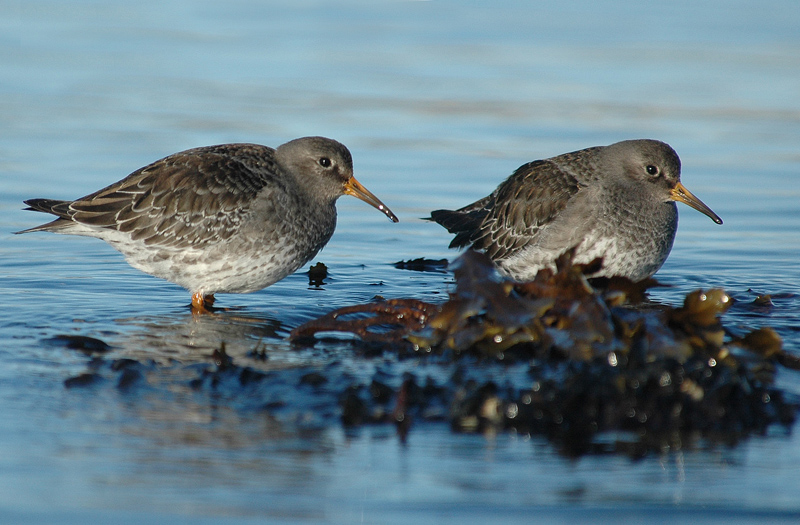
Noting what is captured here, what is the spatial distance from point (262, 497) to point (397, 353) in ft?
7.90

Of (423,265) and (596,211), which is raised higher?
(596,211)

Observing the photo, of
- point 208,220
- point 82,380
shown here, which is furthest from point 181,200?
point 82,380

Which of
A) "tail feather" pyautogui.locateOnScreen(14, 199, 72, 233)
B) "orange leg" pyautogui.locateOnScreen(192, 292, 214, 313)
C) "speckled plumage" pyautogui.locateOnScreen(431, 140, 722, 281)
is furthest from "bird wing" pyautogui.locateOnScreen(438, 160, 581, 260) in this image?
"tail feather" pyautogui.locateOnScreen(14, 199, 72, 233)

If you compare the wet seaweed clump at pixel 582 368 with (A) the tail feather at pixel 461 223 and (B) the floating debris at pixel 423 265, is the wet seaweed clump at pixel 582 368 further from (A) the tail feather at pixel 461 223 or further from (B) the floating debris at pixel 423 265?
(A) the tail feather at pixel 461 223

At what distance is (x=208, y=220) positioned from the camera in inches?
367

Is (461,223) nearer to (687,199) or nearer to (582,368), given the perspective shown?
(687,199)

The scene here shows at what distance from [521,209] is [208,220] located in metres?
3.07

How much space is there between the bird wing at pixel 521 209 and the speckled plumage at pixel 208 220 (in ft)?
6.15

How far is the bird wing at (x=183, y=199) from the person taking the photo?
9312mm

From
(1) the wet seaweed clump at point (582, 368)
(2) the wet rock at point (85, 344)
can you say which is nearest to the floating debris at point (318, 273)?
(1) the wet seaweed clump at point (582, 368)

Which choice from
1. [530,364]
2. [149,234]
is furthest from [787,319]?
[149,234]

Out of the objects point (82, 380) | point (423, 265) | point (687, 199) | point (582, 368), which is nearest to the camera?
point (582, 368)

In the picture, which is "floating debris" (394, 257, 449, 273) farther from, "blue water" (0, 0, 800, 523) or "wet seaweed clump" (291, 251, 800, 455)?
"wet seaweed clump" (291, 251, 800, 455)

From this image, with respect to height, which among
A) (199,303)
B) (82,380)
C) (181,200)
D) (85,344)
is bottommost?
(82,380)
